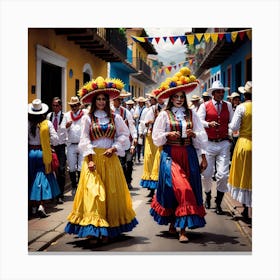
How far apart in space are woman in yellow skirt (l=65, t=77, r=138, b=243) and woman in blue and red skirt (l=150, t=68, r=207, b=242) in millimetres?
428

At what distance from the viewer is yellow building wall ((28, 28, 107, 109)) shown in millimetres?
6156

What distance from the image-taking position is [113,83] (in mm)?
6223

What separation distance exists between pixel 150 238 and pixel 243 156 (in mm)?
1621

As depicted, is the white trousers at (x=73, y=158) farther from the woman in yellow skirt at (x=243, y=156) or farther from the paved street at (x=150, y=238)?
the woman in yellow skirt at (x=243, y=156)

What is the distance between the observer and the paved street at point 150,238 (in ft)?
19.2

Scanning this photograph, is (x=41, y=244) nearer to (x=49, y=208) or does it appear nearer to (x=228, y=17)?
(x=49, y=208)

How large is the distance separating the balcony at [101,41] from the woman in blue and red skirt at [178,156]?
119 centimetres

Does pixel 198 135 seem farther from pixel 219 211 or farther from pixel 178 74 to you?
pixel 219 211

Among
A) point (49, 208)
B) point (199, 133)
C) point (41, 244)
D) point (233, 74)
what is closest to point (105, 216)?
point (41, 244)

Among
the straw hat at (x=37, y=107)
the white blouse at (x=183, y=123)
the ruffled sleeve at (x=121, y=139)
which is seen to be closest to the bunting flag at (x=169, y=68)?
the white blouse at (x=183, y=123)

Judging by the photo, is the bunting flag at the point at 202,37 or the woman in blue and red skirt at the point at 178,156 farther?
the bunting flag at the point at 202,37

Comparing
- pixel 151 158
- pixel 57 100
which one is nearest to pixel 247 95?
pixel 151 158

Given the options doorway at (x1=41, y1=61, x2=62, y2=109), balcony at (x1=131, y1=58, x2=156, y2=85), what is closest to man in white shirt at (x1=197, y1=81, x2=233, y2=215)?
balcony at (x1=131, y1=58, x2=156, y2=85)
